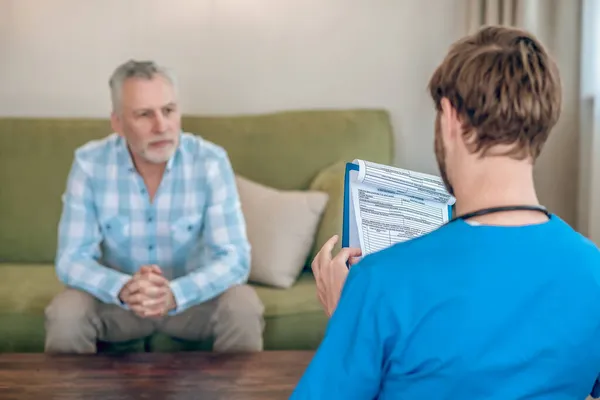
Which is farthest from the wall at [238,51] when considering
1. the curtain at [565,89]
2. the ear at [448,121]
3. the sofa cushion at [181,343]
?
the ear at [448,121]

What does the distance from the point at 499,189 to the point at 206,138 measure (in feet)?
6.21

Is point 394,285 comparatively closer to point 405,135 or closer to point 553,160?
point 553,160

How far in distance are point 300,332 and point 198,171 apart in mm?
539

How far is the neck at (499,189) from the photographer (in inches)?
31.4

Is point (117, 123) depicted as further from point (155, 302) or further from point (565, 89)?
point (565, 89)

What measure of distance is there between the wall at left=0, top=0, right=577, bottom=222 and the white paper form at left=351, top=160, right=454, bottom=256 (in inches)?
73.9

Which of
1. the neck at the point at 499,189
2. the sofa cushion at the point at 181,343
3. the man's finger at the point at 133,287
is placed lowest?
the sofa cushion at the point at 181,343

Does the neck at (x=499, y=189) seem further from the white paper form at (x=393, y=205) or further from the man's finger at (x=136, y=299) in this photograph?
the man's finger at (x=136, y=299)

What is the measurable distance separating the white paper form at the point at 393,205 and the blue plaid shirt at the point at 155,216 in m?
1.04

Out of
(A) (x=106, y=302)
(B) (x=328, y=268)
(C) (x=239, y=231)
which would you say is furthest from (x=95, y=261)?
(B) (x=328, y=268)

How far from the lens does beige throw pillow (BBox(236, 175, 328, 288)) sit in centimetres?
231

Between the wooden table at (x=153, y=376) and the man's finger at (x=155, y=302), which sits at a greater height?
the man's finger at (x=155, y=302)

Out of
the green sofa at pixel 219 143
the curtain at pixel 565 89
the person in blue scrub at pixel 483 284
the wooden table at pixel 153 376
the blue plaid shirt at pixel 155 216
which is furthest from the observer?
the green sofa at pixel 219 143

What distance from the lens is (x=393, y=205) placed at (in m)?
1.00
